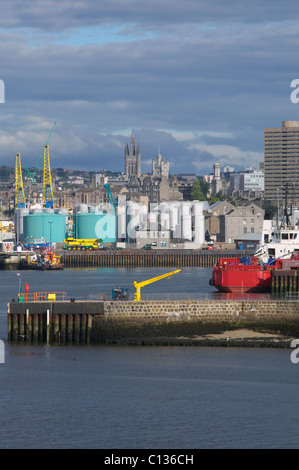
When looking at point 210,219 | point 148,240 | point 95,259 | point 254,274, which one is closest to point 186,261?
point 95,259

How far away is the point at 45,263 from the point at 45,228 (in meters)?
41.2

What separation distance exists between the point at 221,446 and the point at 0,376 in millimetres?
14332

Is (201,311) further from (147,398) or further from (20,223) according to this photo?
(20,223)

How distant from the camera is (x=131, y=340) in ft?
165

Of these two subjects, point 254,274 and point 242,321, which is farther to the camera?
point 254,274

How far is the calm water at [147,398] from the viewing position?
34.3 meters

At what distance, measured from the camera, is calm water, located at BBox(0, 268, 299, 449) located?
34281 mm

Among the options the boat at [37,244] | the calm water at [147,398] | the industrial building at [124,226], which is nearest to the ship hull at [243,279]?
the calm water at [147,398]

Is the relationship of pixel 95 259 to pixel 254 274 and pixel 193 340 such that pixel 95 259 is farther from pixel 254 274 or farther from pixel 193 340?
pixel 193 340

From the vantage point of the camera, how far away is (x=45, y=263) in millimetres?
140750

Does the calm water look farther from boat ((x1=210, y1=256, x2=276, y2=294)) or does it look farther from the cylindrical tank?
the cylindrical tank

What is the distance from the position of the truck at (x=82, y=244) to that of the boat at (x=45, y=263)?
17.2 m

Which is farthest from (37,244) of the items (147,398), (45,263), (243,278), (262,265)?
(147,398)

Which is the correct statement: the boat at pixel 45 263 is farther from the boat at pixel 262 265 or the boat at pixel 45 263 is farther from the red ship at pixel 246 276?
the red ship at pixel 246 276
